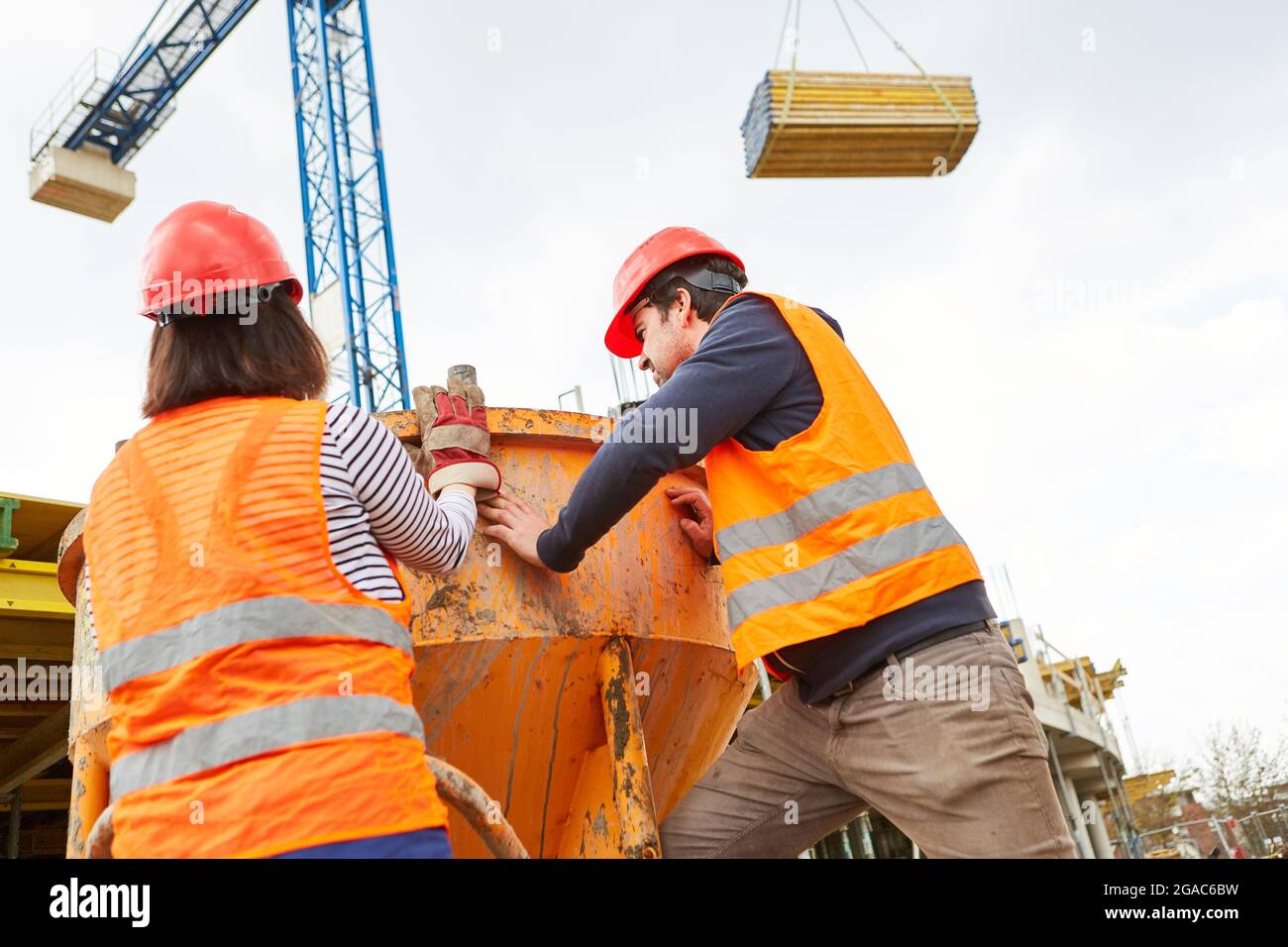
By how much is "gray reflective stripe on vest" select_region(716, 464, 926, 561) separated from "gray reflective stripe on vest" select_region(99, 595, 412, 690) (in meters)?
0.94

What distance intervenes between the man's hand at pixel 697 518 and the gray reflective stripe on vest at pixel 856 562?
633 mm

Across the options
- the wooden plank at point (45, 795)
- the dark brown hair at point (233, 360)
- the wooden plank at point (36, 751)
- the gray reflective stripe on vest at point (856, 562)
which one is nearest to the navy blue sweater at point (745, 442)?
the gray reflective stripe on vest at point (856, 562)

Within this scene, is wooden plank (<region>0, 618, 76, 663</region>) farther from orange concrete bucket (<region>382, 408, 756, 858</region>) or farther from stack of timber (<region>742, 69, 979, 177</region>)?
stack of timber (<region>742, 69, 979, 177</region>)

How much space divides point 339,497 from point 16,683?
5.90 m

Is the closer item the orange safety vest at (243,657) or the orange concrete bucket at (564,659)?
the orange safety vest at (243,657)

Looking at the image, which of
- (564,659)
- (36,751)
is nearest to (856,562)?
(564,659)

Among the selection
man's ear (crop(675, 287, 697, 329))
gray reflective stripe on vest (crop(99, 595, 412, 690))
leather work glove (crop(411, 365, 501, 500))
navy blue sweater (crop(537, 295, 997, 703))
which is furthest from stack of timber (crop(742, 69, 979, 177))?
gray reflective stripe on vest (crop(99, 595, 412, 690))

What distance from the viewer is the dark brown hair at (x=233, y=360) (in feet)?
6.23

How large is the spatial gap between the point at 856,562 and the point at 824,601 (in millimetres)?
104

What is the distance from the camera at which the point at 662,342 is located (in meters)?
2.83

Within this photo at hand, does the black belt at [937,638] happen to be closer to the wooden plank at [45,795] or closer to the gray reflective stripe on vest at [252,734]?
the gray reflective stripe on vest at [252,734]

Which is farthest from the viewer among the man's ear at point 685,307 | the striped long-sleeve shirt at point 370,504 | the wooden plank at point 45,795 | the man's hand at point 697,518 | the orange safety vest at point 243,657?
the wooden plank at point 45,795
